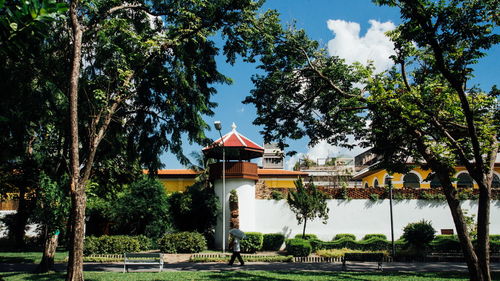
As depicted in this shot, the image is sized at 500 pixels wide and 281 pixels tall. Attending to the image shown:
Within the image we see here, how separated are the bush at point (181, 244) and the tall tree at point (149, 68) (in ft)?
31.3

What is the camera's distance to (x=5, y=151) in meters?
12.5

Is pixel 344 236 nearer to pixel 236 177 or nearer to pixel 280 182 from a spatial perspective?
pixel 236 177

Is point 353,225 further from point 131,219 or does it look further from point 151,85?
point 151,85

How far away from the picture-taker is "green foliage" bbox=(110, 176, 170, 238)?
79.7 feet

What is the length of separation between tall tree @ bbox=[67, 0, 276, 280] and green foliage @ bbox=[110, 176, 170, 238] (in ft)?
34.3

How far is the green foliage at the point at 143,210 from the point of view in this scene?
2428 cm

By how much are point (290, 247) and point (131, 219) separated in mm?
11082

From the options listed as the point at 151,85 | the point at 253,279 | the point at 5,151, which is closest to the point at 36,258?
the point at 5,151

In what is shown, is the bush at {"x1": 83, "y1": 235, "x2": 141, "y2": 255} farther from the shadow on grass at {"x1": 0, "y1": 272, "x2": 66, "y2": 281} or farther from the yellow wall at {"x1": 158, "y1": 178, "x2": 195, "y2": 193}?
the yellow wall at {"x1": 158, "y1": 178, "x2": 195, "y2": 193}

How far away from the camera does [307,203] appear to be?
77.8ft

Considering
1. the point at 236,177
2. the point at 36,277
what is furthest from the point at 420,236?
the point at 36,277

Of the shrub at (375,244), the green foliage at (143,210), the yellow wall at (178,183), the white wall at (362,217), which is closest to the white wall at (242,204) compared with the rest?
the white wall at (362,217)

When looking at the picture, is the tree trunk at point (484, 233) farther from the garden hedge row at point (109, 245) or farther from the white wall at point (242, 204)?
the garden hedge row at point (109, 245)

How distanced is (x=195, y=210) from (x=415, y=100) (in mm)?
18095
